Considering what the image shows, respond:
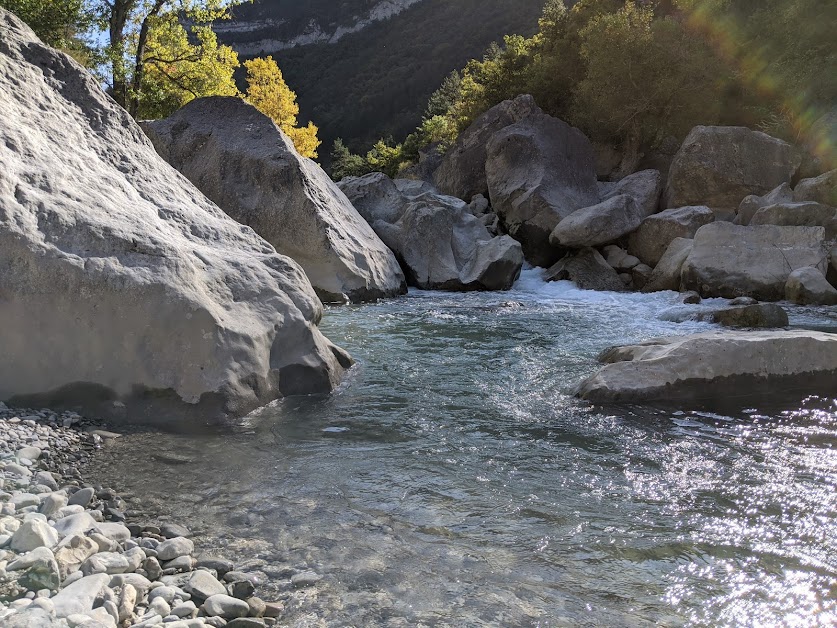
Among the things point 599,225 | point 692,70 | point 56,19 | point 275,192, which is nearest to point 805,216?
point 599,225

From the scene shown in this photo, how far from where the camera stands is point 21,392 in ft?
17.1

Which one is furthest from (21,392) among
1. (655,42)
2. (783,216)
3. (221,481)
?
(655,42)

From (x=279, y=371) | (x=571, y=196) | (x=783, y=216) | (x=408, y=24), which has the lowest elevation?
(x=279, y=371)

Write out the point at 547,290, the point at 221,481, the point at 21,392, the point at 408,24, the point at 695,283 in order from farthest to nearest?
1. the point at 408,24
2. the point at 547,290
3. the point at 695,283
4. the point at 21,392
5. the point at 221,481

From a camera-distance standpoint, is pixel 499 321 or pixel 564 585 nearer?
pixel 564 585

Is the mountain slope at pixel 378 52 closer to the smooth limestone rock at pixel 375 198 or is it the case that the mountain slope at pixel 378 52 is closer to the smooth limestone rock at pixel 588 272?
the smooth limestone rock at pixel 375 198

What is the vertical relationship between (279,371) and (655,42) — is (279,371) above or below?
below

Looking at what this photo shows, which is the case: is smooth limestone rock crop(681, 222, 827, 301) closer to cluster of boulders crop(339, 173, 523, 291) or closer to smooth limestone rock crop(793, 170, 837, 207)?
smooth limestone rock crop(793, 170, 837, 207)

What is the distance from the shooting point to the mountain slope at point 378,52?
233 ft

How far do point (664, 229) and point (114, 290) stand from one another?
47.6 ft

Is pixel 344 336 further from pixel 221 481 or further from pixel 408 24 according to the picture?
pixel 408 24

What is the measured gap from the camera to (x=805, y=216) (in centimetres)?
1517

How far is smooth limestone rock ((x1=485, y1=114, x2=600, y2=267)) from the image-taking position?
61.9 ft

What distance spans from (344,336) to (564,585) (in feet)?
22.7
